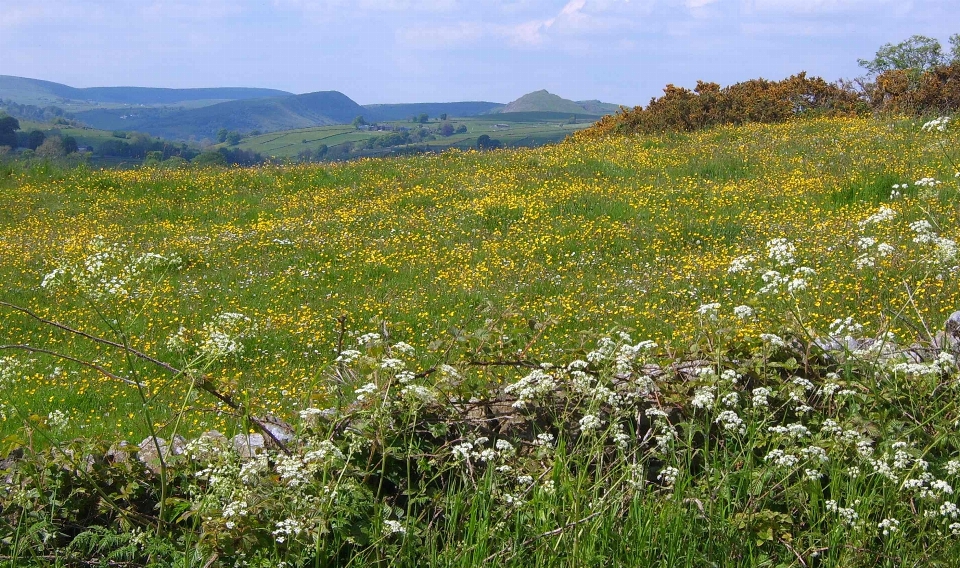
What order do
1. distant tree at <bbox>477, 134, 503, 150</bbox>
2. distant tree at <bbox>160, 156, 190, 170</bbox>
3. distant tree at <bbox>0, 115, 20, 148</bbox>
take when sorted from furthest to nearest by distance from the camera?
distant tree at <bbox>0, 115, 20, 148</bbox>, distant tree at <bbox>477, 134, 503, 150</bbox>, distant tree at <bbox>160, 156, 190, 170</bbox>

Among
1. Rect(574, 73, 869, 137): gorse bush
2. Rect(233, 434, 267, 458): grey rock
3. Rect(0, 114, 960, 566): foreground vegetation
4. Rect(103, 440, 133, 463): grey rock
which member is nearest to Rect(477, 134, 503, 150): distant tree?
Rect(574, 73, 869, 137): gorse bush

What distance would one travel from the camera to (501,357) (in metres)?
4.93

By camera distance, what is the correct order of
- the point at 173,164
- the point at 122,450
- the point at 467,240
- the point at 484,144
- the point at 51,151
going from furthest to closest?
the point at 484,144 < the point at 51,151 < the point at 173,164 < the point at 467,240 < the point at 122,450

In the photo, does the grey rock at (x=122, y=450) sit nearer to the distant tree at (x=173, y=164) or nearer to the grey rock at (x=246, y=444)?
the grey rock at (x=246, y=444)

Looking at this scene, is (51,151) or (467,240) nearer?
(467,240)

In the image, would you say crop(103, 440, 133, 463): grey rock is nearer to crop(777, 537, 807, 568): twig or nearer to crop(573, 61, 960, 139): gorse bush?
crop(777, 537, 807, 568): twig

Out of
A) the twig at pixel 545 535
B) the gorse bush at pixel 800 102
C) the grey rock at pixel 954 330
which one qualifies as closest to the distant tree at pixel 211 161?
the gorse bush at pixel 800 102

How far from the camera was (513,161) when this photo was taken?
18.6 metres

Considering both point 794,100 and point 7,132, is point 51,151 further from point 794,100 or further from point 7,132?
point 7,132

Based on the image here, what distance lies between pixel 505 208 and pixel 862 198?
5.87m

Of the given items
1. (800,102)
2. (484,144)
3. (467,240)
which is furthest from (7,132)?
(467,240)

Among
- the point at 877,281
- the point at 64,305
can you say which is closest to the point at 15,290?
the point at 64,305

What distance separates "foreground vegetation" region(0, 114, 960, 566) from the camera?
3585 millimetres

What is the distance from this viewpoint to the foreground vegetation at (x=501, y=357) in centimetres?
358
